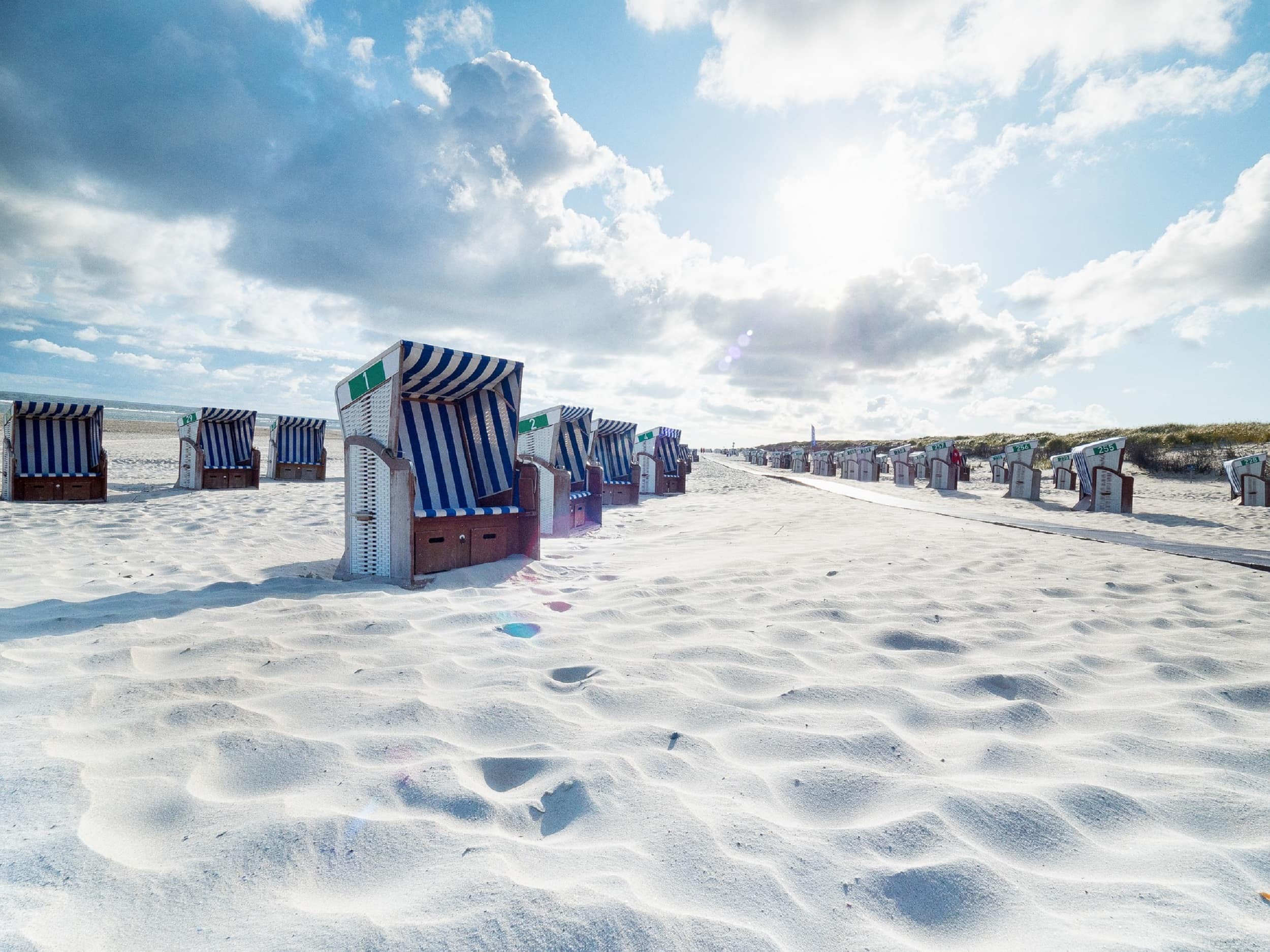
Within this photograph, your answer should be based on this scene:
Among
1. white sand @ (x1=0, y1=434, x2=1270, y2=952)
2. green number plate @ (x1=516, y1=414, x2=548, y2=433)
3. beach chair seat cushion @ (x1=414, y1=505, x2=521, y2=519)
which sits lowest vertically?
white sand @ (x1=0, y1=434, x2=1270, y2=952)

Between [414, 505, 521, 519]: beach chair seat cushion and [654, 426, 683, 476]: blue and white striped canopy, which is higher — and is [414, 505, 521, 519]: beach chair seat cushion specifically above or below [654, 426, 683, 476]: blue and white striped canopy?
below

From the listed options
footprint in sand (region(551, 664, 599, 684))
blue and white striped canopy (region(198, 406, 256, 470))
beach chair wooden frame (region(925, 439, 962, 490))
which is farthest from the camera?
beach chair wooden frame (region(925, 439, 962, 490))

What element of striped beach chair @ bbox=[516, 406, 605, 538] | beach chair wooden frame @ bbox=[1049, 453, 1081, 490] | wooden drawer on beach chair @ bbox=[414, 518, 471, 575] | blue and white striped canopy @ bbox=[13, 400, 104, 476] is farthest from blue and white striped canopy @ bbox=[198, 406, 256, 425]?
beach chair wooden frame @ bbox=[1049, 453, 1081, 490]

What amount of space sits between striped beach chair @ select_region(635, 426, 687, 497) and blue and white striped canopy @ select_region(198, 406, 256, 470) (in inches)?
359

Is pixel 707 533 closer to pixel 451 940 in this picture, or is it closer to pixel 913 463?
pixel 451 940

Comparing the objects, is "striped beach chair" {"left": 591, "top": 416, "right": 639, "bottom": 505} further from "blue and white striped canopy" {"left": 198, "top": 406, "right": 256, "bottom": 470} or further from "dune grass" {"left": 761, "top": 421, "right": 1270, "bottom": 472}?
"dune grass" {"left": 761, "top": 421, "right": 1270, "bottom": 472}

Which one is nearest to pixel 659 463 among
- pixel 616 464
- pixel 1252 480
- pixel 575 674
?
pixel 616 464

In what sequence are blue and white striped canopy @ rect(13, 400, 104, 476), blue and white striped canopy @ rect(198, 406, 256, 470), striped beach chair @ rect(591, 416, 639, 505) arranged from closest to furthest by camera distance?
blue and white striped canopy @ rect(13, 400, 104, 476), blue and white striped canopy @ rect(198, 406, 256, 470), striped beach chair @ rect(591, 416, 639, 505)

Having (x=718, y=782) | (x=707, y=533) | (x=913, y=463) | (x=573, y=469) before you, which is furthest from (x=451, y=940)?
→ (x=913, y=463)

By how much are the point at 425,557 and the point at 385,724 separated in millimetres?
2802

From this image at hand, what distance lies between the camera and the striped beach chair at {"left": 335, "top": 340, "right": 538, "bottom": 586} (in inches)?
187

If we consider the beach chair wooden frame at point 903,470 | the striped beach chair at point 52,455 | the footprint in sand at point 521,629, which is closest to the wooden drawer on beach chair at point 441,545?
the footprint in sand at point 521,629

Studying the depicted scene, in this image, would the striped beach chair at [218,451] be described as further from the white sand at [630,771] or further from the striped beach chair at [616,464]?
the white sand at [630,771]

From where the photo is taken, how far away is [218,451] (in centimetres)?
1253
